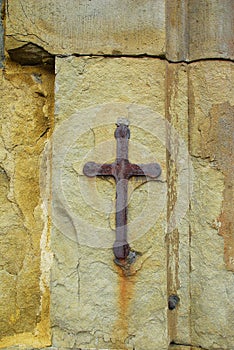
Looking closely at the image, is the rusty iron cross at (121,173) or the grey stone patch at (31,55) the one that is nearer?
the rusty iron cross at (121,173)

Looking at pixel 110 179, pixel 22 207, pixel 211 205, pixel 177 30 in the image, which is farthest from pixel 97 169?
pixel 177 30

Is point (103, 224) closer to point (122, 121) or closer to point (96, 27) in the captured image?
point (122, 121)

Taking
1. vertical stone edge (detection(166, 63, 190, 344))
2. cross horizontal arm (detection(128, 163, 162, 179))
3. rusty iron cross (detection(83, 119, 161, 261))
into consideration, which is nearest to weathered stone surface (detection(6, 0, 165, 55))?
vertical stone edge (detection(166, 63, 190, 344))

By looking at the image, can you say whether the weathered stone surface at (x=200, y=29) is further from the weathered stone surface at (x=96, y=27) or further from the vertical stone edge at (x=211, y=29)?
the weathered stone surface at (x=96, y=27)

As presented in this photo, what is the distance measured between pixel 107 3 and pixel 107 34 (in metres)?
0.11

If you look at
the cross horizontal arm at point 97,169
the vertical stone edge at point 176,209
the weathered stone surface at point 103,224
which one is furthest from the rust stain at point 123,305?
the cross horizontal arm at point 97,169

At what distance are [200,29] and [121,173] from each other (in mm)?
631

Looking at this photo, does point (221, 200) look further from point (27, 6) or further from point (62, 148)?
point (27, 6)

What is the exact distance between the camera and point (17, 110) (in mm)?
1696

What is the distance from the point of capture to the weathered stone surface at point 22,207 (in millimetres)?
1626

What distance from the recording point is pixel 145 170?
1.56 m

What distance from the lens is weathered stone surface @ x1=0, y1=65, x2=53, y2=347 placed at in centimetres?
163

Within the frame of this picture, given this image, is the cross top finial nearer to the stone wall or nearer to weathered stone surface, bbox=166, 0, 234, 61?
the stone wall

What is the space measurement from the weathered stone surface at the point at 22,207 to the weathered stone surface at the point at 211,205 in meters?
0.53
